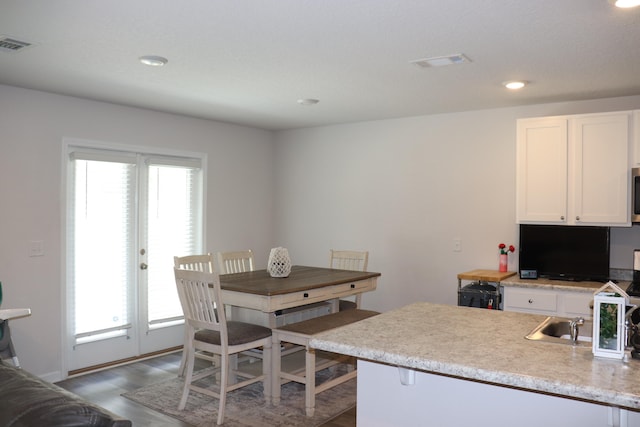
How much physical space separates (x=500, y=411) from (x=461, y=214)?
3.25m

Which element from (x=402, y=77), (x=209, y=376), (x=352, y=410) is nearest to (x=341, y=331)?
(x=352, y=410)

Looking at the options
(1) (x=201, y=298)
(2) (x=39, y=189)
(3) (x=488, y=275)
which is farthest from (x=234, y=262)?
(3) (x=488, y=275)

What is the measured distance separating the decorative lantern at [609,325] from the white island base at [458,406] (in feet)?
0.64

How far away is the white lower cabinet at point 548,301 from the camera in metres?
3.91

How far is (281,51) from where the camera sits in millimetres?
3109

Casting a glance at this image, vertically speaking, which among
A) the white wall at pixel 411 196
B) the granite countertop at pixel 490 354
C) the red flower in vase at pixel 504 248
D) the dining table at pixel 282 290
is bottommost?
the dining table at pixel 282 290

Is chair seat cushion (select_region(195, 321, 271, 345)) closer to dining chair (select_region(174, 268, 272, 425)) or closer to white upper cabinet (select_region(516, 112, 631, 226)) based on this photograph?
dining chair (select_region(174, 268, 272, 425))

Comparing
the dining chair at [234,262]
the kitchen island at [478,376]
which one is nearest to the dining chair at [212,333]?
the dining chair at [234,262]

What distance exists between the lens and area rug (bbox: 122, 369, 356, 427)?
352 centimetres

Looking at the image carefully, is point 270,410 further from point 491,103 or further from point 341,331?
point 491,103

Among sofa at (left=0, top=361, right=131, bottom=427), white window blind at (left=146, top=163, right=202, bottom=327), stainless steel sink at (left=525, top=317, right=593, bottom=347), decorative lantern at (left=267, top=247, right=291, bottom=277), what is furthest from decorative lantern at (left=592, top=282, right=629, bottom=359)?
white window blind at (left=146, top=163, right=202, bottom=327)

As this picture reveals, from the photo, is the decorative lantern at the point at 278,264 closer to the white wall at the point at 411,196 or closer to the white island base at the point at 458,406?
the white wall at the point at 411,196

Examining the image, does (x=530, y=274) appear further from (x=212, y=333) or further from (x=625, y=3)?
(x=212, y=333)

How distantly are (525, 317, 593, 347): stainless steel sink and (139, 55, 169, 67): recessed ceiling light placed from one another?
104 inches
